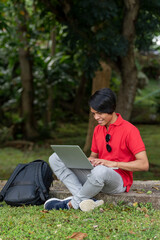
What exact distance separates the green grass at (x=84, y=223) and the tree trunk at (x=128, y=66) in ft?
10.8

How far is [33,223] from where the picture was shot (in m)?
3.19

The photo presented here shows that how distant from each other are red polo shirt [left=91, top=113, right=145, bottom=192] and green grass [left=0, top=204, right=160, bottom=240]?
386 mm

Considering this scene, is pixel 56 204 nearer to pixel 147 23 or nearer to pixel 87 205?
Result: pixel 87 205

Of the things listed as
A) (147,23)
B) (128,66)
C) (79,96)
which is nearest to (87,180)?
(128,66)

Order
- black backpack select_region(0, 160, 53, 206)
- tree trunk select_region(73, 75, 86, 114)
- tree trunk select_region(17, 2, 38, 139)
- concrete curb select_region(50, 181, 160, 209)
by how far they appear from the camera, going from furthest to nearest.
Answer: tree trunk select_region(73, 75, 86, 114), tree trunk select_region(17, 2, 38, 139), black backpack select_region(0, 160, 53, 206), concrete curb select_region(50, 181, 160, 209)

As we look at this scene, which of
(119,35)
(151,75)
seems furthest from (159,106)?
(119,35)

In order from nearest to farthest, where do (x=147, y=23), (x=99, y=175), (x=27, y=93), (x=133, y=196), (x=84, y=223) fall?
1. (x=84, y=223)
2. (x=99, y=175)
3. (x=133, y=196)
4. (x=147, y=23)
5. (x=27, y=93)

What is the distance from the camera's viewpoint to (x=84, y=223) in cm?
313

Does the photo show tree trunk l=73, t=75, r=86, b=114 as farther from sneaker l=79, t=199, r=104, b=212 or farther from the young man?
sneaker l=79, t=199, r=104, b=212

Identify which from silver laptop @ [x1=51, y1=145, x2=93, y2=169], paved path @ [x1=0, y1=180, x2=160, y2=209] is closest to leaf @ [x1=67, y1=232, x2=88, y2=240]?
silver laptop @ [x1=51, y1=145, x2=93, y2=169]

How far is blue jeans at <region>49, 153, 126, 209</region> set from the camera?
3326mm

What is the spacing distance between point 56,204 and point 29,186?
34 centimetres

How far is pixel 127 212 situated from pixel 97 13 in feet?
11.5

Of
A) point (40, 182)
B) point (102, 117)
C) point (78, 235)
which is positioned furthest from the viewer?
point (40, 182)
